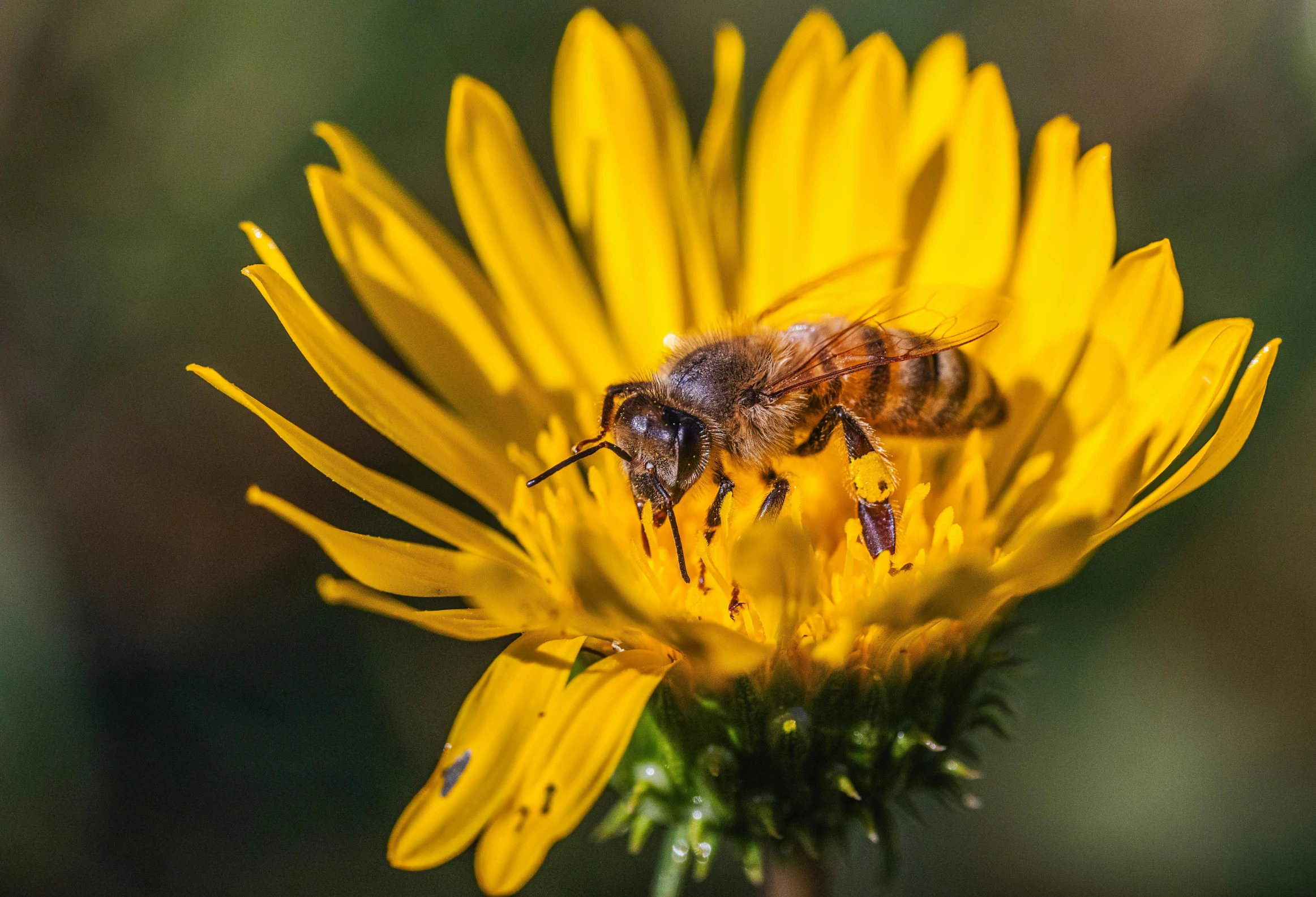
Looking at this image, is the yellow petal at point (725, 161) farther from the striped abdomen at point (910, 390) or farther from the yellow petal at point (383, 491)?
the yellow petal at point (383, 491)

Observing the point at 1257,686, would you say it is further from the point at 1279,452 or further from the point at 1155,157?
the point at 1155,157

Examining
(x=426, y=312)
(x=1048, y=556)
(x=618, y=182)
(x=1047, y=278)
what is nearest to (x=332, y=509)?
(x=426, y=312)

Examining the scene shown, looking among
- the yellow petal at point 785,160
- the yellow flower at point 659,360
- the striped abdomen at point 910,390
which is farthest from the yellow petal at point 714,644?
the yellow petal at point 785,160

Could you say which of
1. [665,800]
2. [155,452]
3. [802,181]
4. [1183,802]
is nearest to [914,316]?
[802,181]

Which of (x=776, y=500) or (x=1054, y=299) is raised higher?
(x=1054, y=299)

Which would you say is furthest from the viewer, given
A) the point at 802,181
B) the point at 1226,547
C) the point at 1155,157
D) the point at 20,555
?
the point at 1155,157

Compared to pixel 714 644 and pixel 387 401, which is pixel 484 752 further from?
pixel 387 401

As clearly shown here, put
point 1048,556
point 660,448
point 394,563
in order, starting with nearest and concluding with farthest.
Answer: point 1048,556 → point 394,563 → point 660,448
